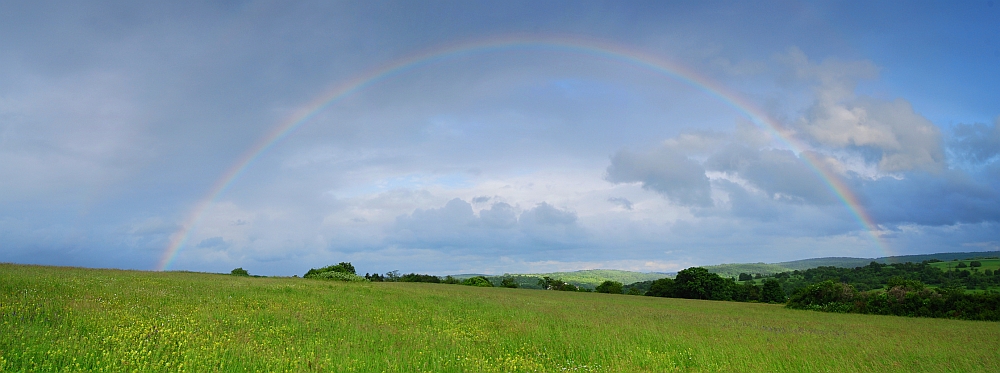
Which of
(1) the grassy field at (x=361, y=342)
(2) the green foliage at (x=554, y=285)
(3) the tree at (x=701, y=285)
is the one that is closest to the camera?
(1) the grassy field at (x=361, y=342)

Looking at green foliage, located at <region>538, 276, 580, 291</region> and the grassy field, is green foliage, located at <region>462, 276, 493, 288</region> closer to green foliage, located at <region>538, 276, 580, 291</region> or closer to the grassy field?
green foliage, located at <region>538, 276, 580, 291</region>

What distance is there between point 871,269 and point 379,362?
354 ft

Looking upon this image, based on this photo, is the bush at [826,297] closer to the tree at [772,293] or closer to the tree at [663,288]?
the tree at [772,293]

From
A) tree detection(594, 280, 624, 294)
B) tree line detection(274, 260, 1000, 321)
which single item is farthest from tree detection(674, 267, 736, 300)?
tree detection(594, 280, 624, 294)

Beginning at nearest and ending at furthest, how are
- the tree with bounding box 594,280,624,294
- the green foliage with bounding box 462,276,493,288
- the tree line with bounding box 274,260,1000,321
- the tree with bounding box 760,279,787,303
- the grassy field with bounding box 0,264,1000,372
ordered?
1. the grassy field with bounding box 0,264,1000,372
2. the tree line with bounding box 274,260,1000,321
3. the tree with bounding box 760,279,787,303
4. the green foliage with bounding box 462,276,493,288
5. the tree with bounding box 594,280,624,294

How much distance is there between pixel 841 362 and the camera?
14648 mm

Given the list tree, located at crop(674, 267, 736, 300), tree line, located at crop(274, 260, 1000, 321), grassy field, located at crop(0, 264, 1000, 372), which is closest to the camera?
grassy field, located at crop(0, 264, 1000, 372)

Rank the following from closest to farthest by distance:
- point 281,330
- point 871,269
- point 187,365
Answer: point 187,365 < point 281,330 < point 871,269

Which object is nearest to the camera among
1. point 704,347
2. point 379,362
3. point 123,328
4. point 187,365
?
point 187,365

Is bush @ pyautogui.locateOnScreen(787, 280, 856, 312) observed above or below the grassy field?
below

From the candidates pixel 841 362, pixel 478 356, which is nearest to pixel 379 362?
pixel 478 356

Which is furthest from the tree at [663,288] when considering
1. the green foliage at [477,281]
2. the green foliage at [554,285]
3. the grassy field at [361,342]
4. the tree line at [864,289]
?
the grassy field at [361,342]

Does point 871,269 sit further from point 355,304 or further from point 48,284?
point 48,284

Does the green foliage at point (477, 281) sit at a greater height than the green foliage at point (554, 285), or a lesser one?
greater
